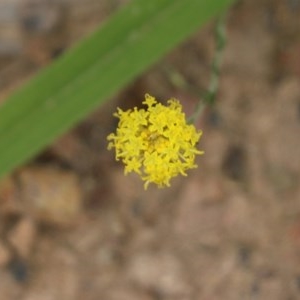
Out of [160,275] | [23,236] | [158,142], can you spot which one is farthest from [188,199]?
[158,142]

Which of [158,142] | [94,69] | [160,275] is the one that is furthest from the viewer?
[160,275]

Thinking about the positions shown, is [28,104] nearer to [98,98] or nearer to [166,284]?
[98,98]

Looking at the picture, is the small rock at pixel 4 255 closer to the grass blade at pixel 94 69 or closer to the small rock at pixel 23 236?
the small rock at pixel 23 236

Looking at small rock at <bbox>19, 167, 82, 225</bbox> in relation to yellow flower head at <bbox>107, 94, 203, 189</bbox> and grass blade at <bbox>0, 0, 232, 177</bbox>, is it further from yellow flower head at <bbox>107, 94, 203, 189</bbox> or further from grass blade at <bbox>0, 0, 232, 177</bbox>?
yellow flower head at <bbox>107, 94, 203, 189</bbox>

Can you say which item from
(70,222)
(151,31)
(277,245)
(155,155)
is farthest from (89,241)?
(155,155)

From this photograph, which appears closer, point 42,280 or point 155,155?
point 155,155

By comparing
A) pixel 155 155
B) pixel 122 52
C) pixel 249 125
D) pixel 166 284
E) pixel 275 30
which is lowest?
pixel 155 155

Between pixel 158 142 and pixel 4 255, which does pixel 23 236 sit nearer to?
pixel 4 255

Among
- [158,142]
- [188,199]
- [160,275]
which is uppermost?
[188,199]
